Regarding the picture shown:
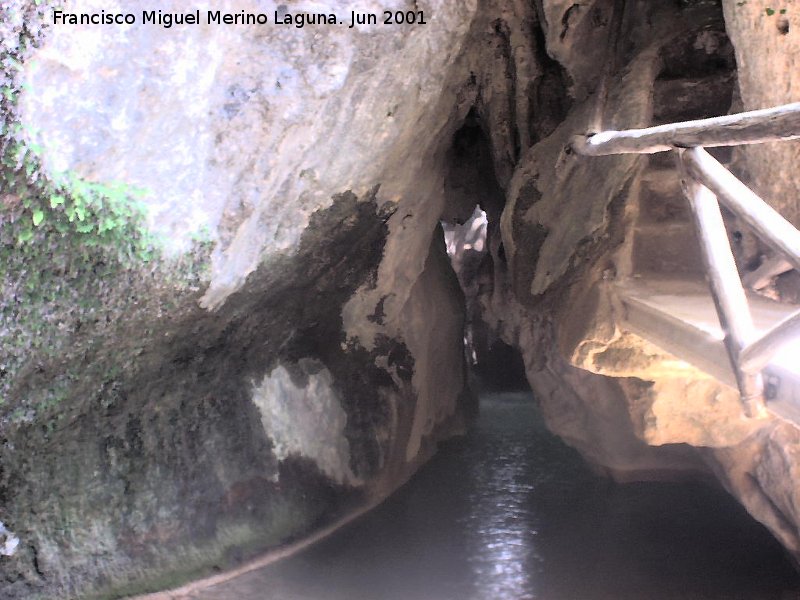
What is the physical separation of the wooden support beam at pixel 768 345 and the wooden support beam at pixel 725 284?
4 centimetres

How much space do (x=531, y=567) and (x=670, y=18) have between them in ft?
15.4

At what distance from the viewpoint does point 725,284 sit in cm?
239

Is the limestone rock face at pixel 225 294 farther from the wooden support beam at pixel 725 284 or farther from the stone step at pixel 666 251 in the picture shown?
the wooden support beam at pixel 725 284

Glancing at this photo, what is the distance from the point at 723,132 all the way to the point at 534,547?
14.4 ft

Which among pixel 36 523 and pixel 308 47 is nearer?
pixel 308 47

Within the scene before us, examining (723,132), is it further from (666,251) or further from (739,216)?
(666,251)

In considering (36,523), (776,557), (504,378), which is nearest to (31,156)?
(36,523)

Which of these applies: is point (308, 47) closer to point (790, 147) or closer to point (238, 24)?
point (238, 24)

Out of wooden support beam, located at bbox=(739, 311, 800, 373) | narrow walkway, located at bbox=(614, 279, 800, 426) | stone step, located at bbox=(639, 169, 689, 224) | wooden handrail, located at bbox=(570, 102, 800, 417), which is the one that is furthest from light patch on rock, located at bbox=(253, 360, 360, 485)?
wooden support beam, located at bbox=(739, 311, 800, 373)

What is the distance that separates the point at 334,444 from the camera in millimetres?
5770

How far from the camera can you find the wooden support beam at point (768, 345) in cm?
199

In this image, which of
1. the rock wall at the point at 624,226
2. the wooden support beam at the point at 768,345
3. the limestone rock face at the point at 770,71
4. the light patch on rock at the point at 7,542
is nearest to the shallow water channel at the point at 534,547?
the rock wall at the point at 624,226

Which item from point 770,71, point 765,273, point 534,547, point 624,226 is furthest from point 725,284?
point 534,547

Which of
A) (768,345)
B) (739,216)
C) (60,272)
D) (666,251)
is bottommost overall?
(768,345)
